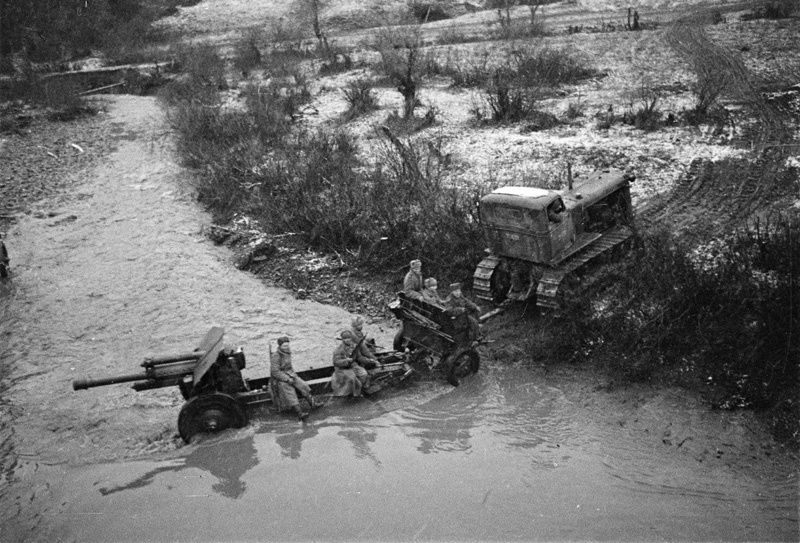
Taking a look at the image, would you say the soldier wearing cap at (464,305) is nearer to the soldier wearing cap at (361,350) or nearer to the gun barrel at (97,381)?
the soldier wearing cap at (361,350)

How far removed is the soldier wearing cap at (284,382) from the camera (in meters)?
9.59

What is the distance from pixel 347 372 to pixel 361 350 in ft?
1.30

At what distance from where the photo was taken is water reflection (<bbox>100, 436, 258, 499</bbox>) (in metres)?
8.98

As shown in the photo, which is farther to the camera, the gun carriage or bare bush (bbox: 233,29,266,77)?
bare bush (bbox: 233,29,266,77)

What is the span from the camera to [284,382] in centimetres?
965

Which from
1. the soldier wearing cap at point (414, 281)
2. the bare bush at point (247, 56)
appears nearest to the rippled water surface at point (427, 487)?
the soldier wearing cap at point (414, 281)

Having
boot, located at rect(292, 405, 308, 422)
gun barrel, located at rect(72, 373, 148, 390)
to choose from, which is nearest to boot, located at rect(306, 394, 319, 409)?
boot, located at rect(292, 405, 308, 422)

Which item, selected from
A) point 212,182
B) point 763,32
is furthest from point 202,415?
point 763,32

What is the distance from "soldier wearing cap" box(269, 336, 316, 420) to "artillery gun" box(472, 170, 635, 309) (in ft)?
12.8

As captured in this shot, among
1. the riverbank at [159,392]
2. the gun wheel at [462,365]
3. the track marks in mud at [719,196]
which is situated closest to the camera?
the riverbank at [159,392]

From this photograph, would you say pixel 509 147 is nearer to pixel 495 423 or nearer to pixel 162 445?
pixel 495 423

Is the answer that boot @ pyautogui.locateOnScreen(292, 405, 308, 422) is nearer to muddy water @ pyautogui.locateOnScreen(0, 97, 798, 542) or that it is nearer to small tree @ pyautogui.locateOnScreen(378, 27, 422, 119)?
muddy water @ pyautogui.locateOnScreen(0, 97, 798, 542)

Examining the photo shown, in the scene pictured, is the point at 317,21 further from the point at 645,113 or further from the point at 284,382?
the point at 284,382

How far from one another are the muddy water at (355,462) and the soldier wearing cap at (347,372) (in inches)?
15.8
